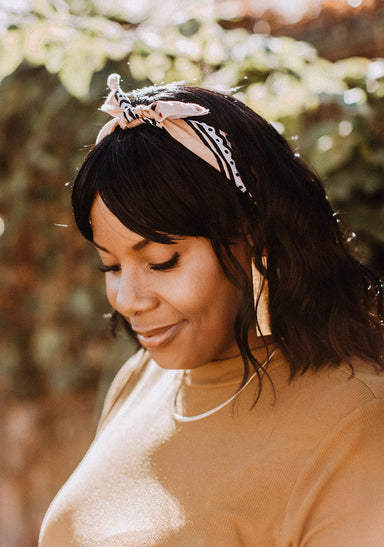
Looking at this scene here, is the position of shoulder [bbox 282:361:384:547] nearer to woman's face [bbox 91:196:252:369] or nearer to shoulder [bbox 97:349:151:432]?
woman's face [bbox 91:196:252:369]

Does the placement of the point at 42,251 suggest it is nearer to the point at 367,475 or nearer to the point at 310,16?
the point at 310,16

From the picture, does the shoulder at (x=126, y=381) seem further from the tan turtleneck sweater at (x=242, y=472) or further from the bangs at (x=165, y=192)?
the bangs at (x=165, y=192)

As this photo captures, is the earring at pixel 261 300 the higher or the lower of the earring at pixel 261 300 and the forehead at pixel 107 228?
the lower

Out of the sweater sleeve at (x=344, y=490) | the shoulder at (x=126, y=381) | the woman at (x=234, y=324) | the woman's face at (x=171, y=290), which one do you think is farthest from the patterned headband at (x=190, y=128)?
the shoulder at (x=126, y=381)

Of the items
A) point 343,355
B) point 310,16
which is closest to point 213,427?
point 343,355

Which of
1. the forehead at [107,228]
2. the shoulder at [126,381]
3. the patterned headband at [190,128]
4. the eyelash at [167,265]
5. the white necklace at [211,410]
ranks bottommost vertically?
the shoulder at [126,381]

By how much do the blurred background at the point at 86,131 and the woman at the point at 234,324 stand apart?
22.3 inches

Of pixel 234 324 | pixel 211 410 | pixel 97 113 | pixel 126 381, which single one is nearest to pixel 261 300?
pixel 234 324

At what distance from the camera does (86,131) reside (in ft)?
8.86

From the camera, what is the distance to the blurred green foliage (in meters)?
2.08

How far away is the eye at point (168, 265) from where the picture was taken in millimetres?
1249

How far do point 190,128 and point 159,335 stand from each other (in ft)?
1.45

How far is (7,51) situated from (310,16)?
5.61 feet

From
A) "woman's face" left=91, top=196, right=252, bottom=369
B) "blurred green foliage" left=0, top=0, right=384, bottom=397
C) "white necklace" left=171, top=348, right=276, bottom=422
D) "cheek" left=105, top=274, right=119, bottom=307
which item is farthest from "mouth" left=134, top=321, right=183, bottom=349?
"blurred green foliage" left=0, top=0, right=384, bottom=397
